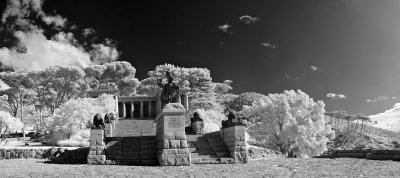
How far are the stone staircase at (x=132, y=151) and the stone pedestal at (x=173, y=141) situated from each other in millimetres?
711

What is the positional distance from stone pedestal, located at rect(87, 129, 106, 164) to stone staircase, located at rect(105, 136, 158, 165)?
0.30 meters

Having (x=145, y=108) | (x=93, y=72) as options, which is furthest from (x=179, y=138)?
(x=93, y=72)

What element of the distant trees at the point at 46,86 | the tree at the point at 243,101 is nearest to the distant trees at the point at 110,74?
the distant trees at the point at 46,86

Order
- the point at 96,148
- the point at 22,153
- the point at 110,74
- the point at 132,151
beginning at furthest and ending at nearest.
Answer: the point at 110,74, the point at 22,153, the point at 132,151, the point at 96,148

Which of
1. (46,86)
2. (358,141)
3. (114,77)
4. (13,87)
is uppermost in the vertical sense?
(114,77)

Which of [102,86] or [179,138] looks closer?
[179,138]

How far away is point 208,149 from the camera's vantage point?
17.0 metres

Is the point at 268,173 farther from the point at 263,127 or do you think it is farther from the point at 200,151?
→ the point at 263,127

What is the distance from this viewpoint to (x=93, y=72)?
6250cm

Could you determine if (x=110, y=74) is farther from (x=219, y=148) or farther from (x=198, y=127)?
(x=219, y=148)

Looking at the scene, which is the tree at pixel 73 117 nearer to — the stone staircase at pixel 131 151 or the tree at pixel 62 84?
the tree at pixel 62 84

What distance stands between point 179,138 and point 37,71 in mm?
47652

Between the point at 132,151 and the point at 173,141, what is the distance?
2.48 meters

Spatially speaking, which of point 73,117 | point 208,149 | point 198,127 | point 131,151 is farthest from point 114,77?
point 208,149
